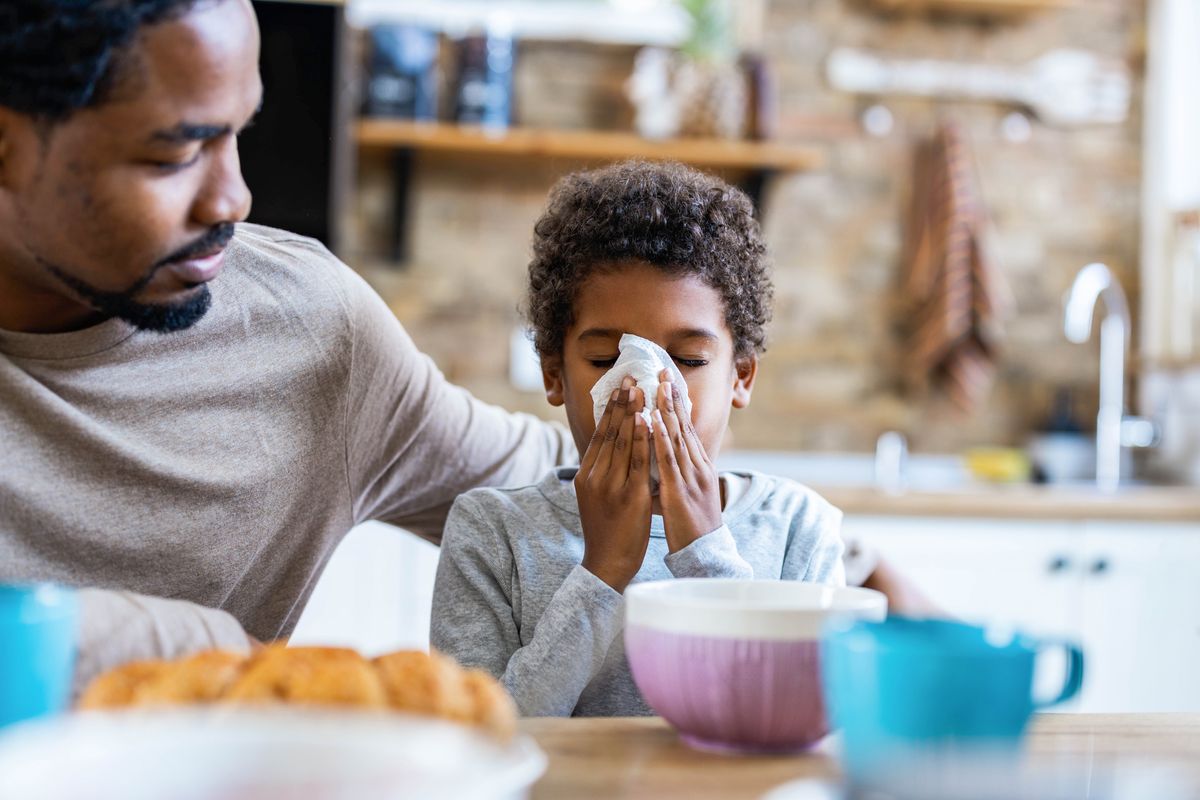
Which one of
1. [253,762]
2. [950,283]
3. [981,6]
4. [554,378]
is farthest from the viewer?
[981,6]

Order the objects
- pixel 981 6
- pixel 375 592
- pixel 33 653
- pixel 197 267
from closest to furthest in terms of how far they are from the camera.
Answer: pixel 33 653 < pixel 197 267 < pixel 375 592 < pixel 981 6

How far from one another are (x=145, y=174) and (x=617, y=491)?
0.46 metres

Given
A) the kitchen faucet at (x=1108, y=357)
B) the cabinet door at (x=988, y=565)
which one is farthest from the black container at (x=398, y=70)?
the kitchen faucet at (x=1108, y=357)

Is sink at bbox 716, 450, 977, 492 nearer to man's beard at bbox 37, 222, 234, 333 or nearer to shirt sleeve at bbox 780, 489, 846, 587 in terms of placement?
shirt sleeve at bbox 780, 489, 846, 587

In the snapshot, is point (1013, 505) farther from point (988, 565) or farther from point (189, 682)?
point (189, 682)

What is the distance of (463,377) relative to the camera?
322cm

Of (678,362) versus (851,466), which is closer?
(678,362)

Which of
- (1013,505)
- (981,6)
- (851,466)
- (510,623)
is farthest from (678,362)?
(981,6)

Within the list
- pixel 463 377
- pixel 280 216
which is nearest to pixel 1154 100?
pixel 463 377

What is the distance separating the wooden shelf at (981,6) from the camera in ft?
10.6

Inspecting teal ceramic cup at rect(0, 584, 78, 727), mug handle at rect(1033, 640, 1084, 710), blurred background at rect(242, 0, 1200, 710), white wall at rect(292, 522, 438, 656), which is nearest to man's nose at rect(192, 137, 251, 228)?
teal ceramic cup at rect(0, 584, 78, 727)

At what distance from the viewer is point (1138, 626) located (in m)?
2.51

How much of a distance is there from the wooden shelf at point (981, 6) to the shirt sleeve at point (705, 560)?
2.65 metres

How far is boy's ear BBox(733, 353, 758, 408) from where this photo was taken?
1231 millimetres
